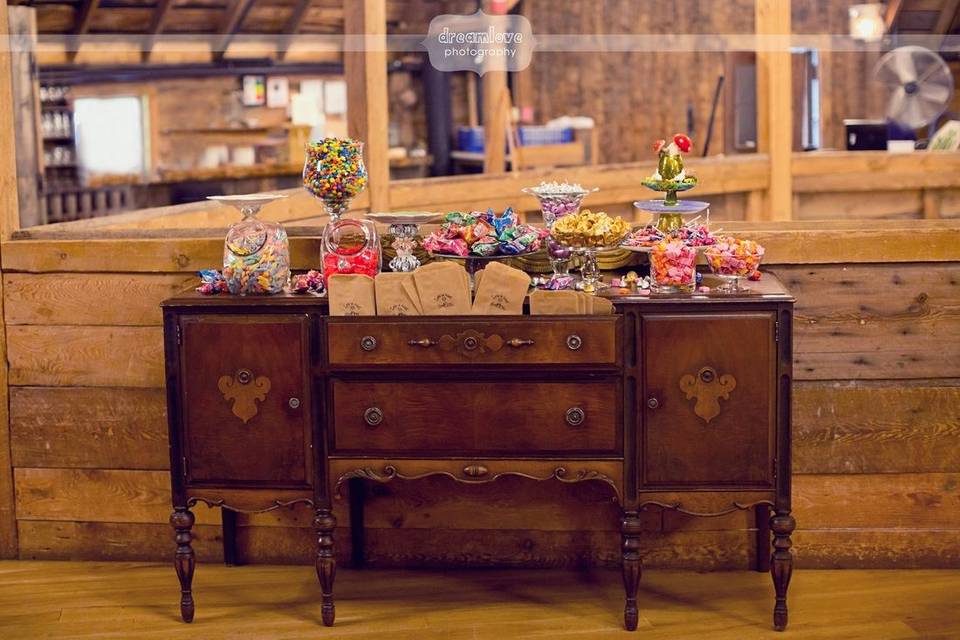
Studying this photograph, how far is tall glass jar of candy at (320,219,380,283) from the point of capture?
3801 mm

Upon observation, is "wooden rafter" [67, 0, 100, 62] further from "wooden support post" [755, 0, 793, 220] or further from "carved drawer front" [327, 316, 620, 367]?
"carved drawer front" [327, 316, 620, 367]

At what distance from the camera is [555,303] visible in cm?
356

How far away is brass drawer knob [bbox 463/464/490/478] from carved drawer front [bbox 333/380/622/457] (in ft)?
0.14

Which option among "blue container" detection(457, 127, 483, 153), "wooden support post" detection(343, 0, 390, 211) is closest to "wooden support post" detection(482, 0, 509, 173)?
"wooden support post" detection(343, 0, 390, 211)

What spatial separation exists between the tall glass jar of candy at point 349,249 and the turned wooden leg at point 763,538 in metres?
1.39

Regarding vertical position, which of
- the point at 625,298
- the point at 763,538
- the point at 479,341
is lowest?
the point at 763,538

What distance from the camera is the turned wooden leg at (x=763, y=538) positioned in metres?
4.19

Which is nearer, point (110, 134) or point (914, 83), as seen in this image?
point (914, 83)

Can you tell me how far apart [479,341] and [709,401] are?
0.61m

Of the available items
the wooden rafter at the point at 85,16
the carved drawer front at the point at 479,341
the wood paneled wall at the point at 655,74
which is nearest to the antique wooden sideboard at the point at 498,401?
the carved drawer front at the point at 479,341

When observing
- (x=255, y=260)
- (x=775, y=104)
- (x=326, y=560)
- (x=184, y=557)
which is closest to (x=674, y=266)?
(x=255, y=260)

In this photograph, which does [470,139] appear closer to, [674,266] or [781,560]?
[674,266]

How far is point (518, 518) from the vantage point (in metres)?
4.29

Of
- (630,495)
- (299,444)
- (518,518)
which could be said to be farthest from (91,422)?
(630,495)
